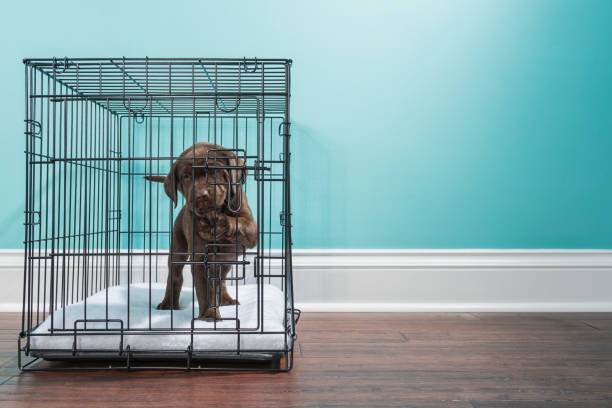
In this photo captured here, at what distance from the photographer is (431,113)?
85.7 inches

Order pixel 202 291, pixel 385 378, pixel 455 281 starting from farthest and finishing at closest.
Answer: pixel 455 281 < pixel 202 291 < pixel 385 378

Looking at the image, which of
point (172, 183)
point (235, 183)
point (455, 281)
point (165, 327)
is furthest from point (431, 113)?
point (165, 327)

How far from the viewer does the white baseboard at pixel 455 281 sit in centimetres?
214

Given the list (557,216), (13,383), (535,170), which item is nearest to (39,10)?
(13,383)

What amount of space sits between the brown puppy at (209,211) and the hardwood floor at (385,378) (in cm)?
24

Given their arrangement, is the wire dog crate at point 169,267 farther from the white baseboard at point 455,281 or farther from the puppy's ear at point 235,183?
the white baseboard at point 455,281

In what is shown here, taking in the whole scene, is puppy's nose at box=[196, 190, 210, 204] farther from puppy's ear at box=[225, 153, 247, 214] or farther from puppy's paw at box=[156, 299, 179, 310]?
puppy's paw at box=[156, 299, 179, 310]

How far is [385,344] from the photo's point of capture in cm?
156

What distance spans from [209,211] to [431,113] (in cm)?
131

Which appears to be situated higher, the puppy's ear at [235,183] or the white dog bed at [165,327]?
the puppy's ear at [235,183]

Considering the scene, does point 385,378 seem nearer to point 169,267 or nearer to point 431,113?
point 169,267

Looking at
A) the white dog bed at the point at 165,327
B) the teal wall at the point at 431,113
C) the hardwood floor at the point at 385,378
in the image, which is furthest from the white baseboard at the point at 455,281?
the white dog bed at the point at 165,327

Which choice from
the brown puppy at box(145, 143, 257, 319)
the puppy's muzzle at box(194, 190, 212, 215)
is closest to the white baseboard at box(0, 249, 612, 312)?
the brown puppy at box(145, 143, 257, 319)

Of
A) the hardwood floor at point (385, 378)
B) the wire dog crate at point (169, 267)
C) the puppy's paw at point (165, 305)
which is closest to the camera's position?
the hardwood floor at point (385, 378)
